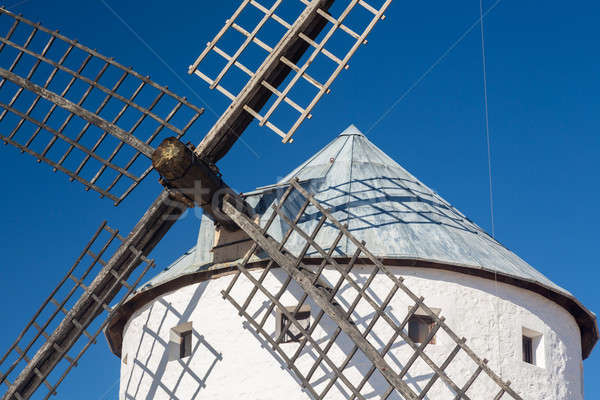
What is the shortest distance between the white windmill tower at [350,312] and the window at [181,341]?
0.04 feet

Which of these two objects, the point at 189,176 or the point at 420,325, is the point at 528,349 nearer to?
the point at 420,325

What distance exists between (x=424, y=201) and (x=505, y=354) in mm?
2129

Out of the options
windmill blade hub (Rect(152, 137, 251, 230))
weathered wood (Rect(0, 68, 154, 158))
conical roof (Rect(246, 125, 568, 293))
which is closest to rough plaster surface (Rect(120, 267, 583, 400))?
conical roof (Rect(246, 125, 568, 293))

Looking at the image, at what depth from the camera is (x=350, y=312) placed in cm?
1093

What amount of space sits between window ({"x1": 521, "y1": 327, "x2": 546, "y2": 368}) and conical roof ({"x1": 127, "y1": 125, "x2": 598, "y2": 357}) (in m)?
0.44

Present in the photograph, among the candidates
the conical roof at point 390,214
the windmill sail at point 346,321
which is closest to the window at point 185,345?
the windmill sail at point 346,321

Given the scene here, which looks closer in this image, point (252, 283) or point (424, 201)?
point (252, 283)

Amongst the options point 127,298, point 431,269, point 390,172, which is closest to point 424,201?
point 390,172

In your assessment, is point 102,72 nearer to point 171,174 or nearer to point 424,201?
point 171,174

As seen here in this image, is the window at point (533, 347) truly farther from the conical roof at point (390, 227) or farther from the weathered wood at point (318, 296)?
the weathered wood at point (318, 296)

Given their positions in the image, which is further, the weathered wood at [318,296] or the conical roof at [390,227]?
the conical roof at [390,227]

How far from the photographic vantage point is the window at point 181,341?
1213cm

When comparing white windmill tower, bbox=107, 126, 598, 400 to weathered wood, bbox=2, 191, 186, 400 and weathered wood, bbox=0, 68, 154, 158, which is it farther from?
weathered wood, bbox=0, 68, 154, 158

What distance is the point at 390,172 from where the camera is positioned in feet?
43.6
